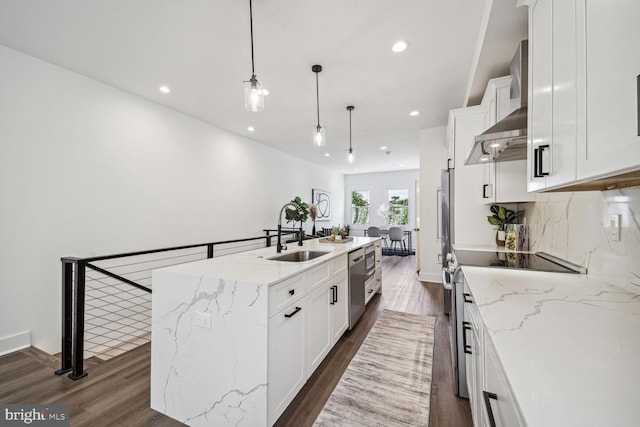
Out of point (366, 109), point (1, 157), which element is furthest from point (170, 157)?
point (366, 109)

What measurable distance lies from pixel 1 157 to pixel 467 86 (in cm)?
472

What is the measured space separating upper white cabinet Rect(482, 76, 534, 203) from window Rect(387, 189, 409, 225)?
6393mm

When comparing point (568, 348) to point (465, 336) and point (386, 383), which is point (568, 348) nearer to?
point (465, 336)

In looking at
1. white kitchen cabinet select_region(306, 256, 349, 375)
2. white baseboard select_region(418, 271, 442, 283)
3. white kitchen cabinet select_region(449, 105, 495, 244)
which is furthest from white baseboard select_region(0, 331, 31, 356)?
white baseboard select_region(418, 271, 442, 283)

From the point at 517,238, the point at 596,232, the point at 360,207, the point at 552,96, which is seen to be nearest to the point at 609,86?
the point at 552,96

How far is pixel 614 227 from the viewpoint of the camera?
1240mm

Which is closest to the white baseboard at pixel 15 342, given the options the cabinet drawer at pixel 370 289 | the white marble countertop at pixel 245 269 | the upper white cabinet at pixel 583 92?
the white marble countertop at pixel 245 269

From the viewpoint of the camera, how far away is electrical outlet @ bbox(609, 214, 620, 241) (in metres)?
1.22

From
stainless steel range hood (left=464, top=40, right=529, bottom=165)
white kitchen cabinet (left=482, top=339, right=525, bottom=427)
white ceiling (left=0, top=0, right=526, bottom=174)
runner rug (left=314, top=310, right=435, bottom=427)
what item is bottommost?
runner rug (left=314, top=310, right=435, bottom=427)

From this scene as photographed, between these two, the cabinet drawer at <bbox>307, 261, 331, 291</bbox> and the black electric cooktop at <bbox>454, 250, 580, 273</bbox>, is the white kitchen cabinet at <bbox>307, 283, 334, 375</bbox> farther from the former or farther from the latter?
the black electric cooktop at <bbox>454, 250, 580, 273</bbox>

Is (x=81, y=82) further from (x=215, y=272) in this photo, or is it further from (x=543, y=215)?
(x=543, y=215)

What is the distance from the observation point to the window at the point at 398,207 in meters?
8.70

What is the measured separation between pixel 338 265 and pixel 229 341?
1235mm

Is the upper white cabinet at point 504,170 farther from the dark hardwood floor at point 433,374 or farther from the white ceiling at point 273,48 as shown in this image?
the dark hardwood floor at point 433,374
